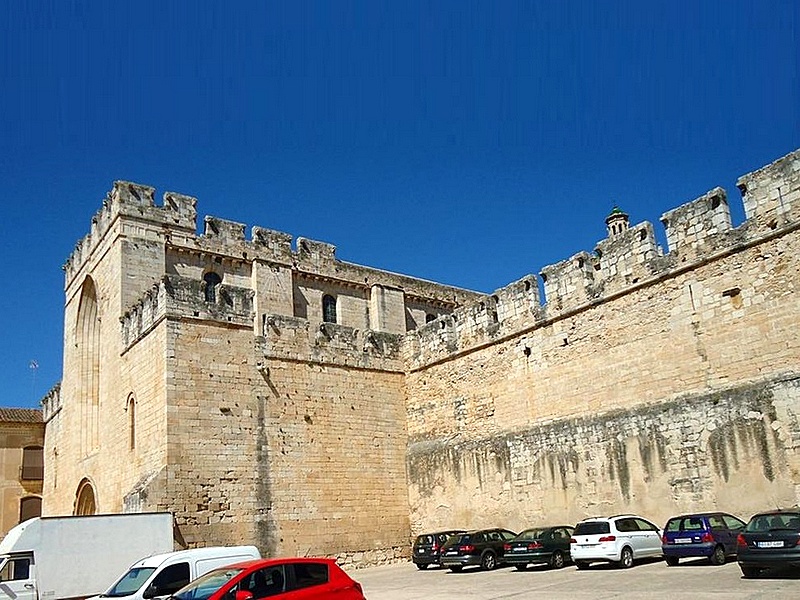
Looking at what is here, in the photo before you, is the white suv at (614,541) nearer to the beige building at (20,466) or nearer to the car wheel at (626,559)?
the car wheel at (626,559)

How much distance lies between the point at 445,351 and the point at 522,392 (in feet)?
10.7

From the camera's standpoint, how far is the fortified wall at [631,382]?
15.1m

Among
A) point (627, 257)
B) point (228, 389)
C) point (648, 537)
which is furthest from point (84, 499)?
point (627, 257)

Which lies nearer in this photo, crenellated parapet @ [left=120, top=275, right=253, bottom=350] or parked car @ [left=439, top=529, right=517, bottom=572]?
parked car @ [left=439, top=529, right=517, bottom=572]

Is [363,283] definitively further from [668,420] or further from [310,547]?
[668,420]

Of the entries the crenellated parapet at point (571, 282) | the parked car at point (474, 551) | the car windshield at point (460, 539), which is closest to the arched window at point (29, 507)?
the car windshield at point (460, 539)

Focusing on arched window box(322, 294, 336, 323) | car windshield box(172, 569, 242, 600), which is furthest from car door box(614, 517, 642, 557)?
arched window box(322, 294, 336, 323)

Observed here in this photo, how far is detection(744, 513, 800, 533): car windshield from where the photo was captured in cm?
1132

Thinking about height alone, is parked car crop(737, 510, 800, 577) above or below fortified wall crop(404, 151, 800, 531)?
below

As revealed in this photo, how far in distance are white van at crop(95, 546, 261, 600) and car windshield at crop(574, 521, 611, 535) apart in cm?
712

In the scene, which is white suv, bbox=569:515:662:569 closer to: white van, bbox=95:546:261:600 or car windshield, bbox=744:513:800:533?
car windshield, bbox=744:513:800:533

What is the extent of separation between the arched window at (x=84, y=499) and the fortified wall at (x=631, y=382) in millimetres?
9922

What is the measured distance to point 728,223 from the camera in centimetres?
1617

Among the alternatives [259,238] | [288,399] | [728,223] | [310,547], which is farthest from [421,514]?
[728,223]
